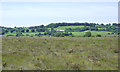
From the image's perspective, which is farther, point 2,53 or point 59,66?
point 2,53

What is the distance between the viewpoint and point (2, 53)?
21.2 m

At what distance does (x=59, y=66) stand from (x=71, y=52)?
20.9 ft


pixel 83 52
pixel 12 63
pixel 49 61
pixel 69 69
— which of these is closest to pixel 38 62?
pixel 49 61

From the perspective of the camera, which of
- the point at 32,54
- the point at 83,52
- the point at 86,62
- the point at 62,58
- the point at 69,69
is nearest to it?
the point at 69,69

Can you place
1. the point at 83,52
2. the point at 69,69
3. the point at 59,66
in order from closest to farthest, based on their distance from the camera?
the point at 69,69 → the point at 59,66 → the point at 83,52

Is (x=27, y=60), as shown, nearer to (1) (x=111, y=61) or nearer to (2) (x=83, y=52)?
(2) (x=83, y=52)

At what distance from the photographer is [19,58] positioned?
19.5 meters

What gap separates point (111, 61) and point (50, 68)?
733cm

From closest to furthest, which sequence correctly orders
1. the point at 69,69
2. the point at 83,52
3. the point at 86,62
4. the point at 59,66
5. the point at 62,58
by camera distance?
the point at 69,69
the point at 59,66
the point at 86,62
the point at 62,58
the point at 83,52

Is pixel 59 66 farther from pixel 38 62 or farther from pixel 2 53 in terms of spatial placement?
pixel 2 53

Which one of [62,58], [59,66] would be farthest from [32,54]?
[59,66]

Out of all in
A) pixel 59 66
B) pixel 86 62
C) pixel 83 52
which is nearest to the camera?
pixel 59 66

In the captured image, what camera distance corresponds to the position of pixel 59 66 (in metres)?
17.3

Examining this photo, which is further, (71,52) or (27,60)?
(71,52)
